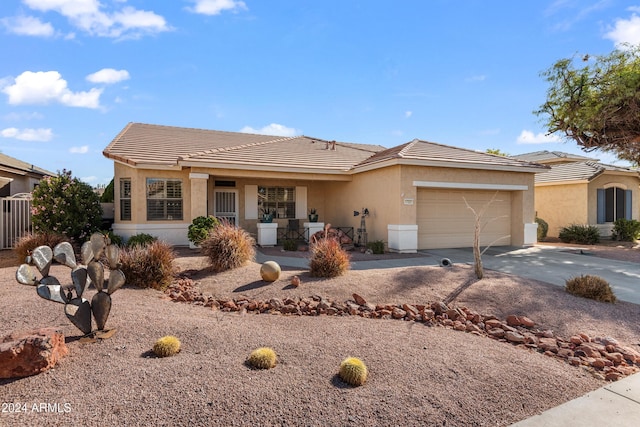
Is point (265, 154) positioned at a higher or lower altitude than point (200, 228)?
higher

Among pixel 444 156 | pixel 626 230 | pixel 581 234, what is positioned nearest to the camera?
pixel 444 156

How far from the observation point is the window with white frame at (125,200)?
533 inches

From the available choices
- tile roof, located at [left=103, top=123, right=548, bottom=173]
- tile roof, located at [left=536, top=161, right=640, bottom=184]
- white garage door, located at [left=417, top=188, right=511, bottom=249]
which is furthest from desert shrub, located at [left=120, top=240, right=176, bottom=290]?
→ tile roof, located at [left=536, top=161, right=640, bottom=184]

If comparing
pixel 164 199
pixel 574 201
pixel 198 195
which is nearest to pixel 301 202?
pixel 198 195

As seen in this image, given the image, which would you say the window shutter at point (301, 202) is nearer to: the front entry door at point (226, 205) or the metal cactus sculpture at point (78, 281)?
the front entry door at point (226, 205)

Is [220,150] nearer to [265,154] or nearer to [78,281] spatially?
[265,154]

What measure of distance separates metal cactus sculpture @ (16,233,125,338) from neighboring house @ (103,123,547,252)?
829 cm

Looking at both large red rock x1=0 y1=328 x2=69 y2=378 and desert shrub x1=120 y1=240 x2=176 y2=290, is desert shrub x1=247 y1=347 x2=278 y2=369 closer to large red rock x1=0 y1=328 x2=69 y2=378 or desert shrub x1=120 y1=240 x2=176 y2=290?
large red rock x1=0 y1=328 x2=69 y2=378

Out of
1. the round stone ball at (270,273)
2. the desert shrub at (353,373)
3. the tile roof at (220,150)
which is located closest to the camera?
the desert shrub at (353,373)

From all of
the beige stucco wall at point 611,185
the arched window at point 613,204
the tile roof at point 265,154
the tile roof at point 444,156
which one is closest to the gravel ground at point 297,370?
the tile roof at point 444,156

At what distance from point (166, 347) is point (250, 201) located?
12006 millimetres

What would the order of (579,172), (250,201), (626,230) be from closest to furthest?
(250,201) → (626,230) → (579,172)

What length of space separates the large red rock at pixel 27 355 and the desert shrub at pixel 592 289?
28.4 ft

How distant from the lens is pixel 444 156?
529 inches
